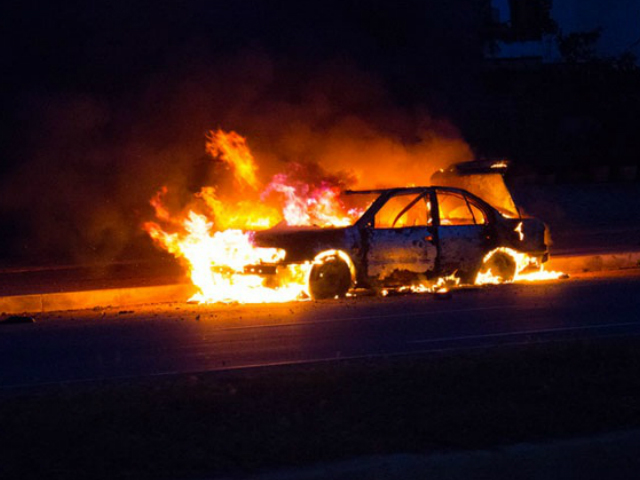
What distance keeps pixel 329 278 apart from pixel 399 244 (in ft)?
3.44

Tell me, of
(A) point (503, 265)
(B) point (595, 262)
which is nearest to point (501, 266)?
(A) point (503, 265)

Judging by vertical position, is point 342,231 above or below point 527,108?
below

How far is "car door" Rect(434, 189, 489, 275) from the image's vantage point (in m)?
13.6

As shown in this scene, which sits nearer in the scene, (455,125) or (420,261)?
(420,261)

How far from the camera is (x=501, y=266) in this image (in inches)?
562

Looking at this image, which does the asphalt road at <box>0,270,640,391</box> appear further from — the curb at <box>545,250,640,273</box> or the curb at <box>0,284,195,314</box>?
the curb at <box>545,250,640,273</box>

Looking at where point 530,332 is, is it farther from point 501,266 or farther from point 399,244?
point 501,266

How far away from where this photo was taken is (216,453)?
5988mm

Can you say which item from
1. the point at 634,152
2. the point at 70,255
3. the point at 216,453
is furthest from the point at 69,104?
the point at 634,152

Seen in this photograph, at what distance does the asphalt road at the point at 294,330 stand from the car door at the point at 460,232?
1.51 ft

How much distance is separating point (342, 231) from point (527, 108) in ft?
58.5

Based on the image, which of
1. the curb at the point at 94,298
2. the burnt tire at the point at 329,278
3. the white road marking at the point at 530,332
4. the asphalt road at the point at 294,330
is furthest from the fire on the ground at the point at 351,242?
the white road marking at the point at 530,332

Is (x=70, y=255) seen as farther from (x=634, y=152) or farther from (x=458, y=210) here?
(x=634, y=152)

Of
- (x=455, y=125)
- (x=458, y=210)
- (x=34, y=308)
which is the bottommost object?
A: (x=34, y=308)
